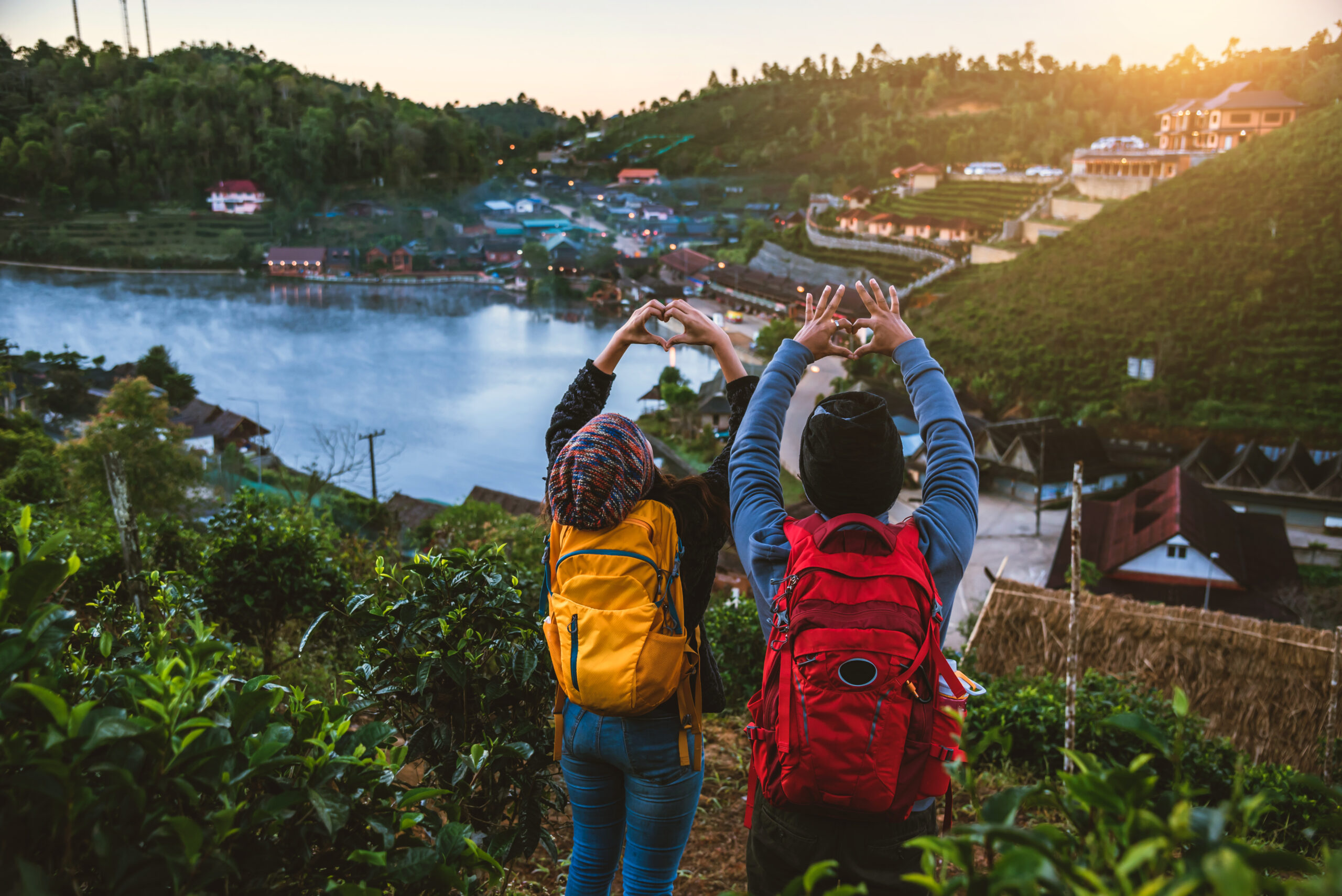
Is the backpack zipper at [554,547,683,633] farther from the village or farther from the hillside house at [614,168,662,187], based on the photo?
the hillside house at [614,168,662,187]

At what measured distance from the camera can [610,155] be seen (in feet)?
177

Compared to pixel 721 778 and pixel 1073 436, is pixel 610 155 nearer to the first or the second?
pixel 1073 436

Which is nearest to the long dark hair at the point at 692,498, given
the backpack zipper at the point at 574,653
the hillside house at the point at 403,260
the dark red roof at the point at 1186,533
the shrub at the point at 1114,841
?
the backpack zipper at the point at 574,653

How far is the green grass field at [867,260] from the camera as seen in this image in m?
25.9

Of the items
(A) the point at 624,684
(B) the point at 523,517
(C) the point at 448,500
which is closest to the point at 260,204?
(C) the point at 448,500

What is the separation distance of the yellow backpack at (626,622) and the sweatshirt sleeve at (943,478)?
0.35m

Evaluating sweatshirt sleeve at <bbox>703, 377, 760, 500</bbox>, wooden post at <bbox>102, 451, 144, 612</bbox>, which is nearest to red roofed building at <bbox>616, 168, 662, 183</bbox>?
wooden post at <bbox>102, 451, 144, 612</bbox>

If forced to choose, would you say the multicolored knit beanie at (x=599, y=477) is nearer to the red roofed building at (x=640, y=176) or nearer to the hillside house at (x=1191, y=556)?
the hillside house at (x=1191, y=556)

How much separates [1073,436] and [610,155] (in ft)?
150

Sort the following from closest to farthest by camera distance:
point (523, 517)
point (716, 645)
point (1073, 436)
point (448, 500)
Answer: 1. point (716, 645)
2. point (523, 517)
3. point (1073, 436)
4. point (448, 500)

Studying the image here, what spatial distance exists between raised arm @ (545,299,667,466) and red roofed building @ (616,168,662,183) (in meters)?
48.4

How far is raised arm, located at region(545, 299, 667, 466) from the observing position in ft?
4.62

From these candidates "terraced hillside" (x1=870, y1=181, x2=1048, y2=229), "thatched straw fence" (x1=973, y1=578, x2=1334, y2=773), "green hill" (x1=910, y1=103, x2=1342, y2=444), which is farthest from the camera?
"terraced hillside" (x1=870, y1=181, x2=1048, y2=229)

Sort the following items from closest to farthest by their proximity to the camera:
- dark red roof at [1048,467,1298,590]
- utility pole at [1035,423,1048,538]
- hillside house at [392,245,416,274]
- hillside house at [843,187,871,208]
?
dark red roof at [1048,467,1298,590], utility pole at [1035,423,1048,538], hillside house at [843,187,871,208], hillside house at [392,245,416,274]
